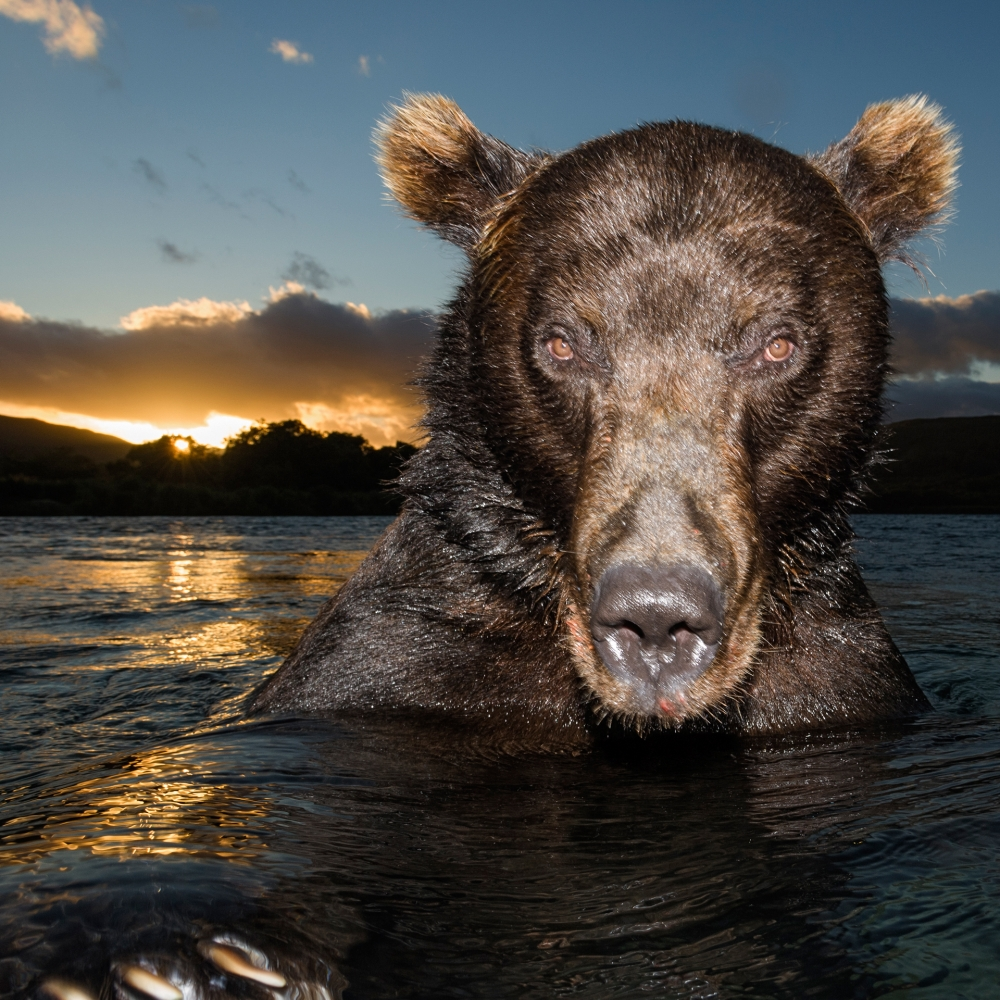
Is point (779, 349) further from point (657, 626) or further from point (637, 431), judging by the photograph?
point (657, 626)

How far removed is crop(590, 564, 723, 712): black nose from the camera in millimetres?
2891

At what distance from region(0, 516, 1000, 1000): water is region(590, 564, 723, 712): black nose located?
505 millimetres

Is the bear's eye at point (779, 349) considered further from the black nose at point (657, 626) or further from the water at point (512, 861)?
the water at point (512, 861)

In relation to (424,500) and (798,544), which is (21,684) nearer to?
(424,500)

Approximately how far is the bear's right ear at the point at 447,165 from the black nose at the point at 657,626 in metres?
2.57

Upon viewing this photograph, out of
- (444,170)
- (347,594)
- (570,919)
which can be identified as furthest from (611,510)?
(444,170)

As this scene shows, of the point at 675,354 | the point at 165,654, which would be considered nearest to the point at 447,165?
the point at 675,354

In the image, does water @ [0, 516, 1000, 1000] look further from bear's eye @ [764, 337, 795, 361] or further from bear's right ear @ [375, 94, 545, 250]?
bear's right ear @ [375, 94, 545, 250]

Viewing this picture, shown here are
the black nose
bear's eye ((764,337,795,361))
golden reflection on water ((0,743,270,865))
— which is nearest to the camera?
golden reflection on water ((0,743,270,865))

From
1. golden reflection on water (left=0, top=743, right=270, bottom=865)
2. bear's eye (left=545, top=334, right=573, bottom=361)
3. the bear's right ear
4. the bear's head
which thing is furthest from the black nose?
the bear's right ear

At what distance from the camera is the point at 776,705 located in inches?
178

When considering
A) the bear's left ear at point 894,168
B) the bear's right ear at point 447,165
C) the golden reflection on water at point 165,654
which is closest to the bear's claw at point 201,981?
the golden reflection on water at point 165,654

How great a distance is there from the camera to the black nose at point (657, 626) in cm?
289

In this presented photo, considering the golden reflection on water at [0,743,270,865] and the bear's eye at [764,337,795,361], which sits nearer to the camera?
the golden reflection on water at [0,743,270,865]
